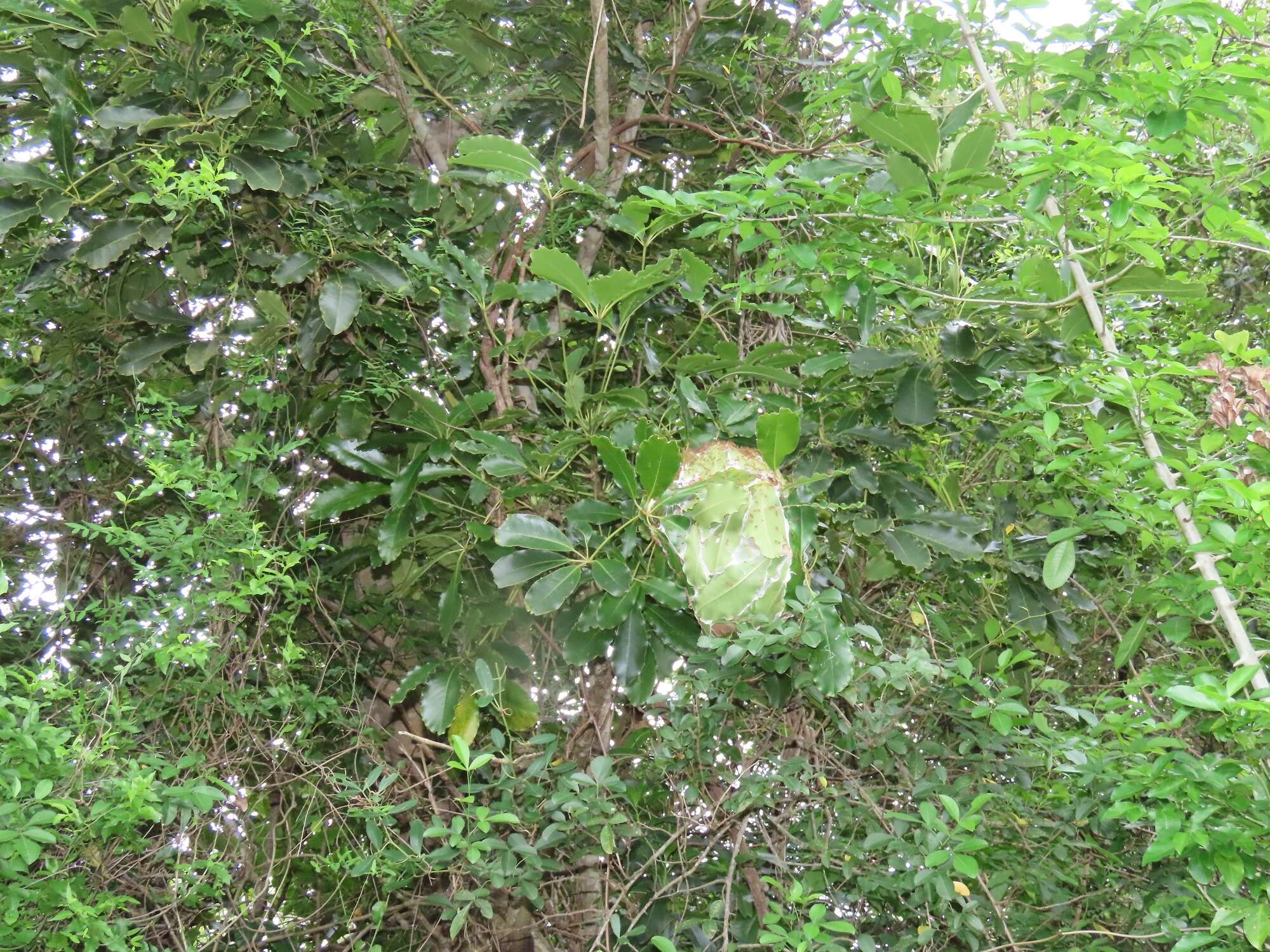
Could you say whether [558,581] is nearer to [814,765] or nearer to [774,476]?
[774,476]

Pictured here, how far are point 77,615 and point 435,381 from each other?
31.9 inches

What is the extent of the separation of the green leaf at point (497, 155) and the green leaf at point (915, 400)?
766 millimetres

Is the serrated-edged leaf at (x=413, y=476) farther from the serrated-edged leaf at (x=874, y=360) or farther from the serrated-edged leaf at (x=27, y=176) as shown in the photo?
the serrated-edged leaf at (x=27, y=176)

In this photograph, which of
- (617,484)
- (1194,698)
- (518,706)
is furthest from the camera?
(518,706)

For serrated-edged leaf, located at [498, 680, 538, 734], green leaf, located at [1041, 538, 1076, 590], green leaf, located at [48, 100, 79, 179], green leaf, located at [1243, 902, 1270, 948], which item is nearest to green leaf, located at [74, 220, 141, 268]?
green leaf, located at [48, 100, 79, 179]

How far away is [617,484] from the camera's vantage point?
168 cm

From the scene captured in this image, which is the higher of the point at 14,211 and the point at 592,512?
the point at 14,211

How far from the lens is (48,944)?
1.60 meters

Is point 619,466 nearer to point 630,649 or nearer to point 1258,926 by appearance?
point 630,649

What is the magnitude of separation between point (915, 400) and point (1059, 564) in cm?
43

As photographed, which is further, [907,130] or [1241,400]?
[907,130]

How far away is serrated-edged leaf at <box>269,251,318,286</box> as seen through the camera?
1978 millimetres

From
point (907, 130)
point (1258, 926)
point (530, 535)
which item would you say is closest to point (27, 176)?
point (530, 535)

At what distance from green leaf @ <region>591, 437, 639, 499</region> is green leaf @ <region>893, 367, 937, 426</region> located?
591 millimetres
